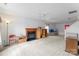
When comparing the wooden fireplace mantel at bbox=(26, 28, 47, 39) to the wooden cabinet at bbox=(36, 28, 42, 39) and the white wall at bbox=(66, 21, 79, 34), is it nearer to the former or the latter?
the wooden cabinet at bbox=(36, 28, 42, 39)

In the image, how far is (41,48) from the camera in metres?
1.52

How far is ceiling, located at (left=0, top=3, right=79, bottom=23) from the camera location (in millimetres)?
1429

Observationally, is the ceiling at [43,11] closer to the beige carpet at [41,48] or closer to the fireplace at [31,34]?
the fireplace at [31,34]

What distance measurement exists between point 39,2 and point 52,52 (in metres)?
0.67

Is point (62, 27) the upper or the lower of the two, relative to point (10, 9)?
lower

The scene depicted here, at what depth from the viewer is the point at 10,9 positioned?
4.75ft

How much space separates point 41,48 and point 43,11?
19.8 inches

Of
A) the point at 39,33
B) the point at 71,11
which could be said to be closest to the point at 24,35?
the point at 39,33

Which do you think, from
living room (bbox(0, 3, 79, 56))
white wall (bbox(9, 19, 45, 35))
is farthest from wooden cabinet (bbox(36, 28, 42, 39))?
white wall (bbox(9, 19, 45, 35))

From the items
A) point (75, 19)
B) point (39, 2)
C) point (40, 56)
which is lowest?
→ point (40, 56)

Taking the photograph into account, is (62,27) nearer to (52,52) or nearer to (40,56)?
(52,52)

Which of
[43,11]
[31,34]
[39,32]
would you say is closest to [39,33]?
[39,32]

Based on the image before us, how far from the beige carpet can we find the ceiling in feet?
0.92

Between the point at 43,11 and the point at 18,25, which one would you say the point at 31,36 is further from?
the point at 43,11
